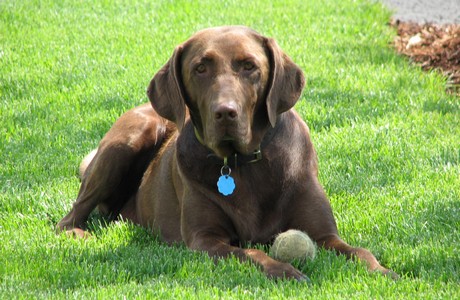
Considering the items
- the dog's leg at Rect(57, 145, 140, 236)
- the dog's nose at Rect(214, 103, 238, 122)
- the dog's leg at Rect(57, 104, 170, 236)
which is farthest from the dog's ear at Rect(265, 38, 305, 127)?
the dog's leg at Rect(57, 145, 140, 236)

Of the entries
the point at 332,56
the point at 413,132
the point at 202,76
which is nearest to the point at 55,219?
the point at 202,76

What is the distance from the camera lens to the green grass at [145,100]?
207 inches

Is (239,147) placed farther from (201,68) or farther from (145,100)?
(145,100)

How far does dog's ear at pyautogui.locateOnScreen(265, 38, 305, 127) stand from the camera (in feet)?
19.0

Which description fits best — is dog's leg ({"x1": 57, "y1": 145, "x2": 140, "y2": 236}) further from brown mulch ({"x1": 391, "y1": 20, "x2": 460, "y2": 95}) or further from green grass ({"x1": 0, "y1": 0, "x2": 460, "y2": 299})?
brown mulch ({"x1": 391, "y1": 20, "x2": 460, "y2": 95})

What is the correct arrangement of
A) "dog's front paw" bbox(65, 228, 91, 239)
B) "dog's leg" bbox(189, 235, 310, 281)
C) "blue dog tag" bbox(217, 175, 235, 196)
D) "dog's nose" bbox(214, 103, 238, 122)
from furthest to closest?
"dog's front paw" bbox(65, 228, 91, 239) → "blue dog tag" bbox(217, 175, 235, 196) → "dog's nose" bbox(214, 103, 238, 122) → "dog's leg" bbox(189, 235, 310, 281)

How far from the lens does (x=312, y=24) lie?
12.4 m

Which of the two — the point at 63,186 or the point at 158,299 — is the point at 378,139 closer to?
the point at 63,186

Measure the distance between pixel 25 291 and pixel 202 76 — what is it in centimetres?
169

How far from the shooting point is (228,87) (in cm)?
552

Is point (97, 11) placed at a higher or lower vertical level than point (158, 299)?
lower

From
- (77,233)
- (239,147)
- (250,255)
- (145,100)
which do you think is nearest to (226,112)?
(239,147)

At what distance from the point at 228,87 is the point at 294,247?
1023mm

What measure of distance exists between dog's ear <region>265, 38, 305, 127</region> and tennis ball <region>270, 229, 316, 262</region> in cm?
72
